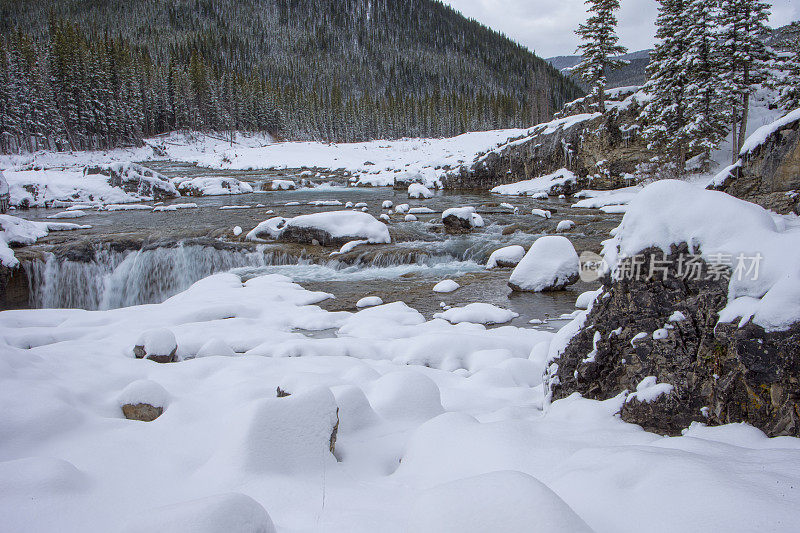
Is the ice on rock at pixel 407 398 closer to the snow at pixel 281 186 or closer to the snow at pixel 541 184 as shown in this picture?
the snow at pixel 541 184

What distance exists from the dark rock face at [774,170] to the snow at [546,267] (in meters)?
4.46

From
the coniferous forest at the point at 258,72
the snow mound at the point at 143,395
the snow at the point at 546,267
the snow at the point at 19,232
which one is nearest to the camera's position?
the snow mound at the point at 143,395

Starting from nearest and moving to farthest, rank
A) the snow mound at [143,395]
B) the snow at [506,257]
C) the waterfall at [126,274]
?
the snow mound at [143,395] → the waterfall at [126,274] → the snow at [506,257]

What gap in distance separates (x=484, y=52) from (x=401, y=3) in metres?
49.7

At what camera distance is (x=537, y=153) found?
3275cm

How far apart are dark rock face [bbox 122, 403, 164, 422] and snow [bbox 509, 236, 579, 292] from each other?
881cm

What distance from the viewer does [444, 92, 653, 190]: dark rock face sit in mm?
27906

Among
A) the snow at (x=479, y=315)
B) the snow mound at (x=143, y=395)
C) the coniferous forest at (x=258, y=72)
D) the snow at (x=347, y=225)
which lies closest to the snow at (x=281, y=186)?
the snow at (x=347, y=225)

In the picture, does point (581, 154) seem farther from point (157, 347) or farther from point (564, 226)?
point (157, 347)

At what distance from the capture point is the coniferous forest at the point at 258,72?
5500 centimetres

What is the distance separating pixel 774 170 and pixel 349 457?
7.79m

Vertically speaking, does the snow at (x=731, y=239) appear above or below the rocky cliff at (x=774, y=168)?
below

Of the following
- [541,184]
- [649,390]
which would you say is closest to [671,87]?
[541,184]

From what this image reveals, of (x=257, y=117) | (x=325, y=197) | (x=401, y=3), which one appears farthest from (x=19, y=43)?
(x=401, y=3)
